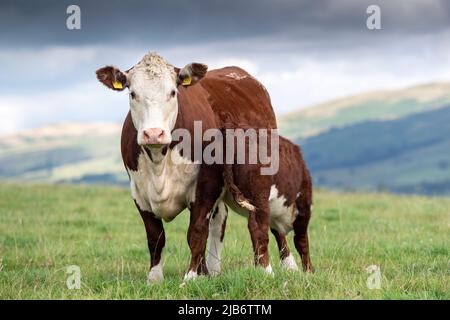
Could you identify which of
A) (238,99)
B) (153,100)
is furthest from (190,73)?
(238,99)

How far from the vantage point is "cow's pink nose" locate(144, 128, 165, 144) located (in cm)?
790

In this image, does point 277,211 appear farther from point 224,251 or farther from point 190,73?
point 224,251

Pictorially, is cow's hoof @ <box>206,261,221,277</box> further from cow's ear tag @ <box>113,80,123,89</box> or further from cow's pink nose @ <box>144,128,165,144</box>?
cow's ear tag @ <box>113,80,123,89</box>

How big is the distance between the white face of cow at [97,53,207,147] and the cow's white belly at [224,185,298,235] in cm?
153

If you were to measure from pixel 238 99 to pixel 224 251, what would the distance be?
2.89 meters

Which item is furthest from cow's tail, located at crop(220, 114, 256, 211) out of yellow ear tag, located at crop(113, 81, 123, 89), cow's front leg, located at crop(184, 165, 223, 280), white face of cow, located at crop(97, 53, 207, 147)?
yellow ear tag, located at crop(113, 81, 123, 89)

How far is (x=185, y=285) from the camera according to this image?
805cm

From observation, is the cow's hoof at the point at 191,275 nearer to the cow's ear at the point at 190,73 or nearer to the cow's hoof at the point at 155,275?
the cow's hoof at the point at 155,275

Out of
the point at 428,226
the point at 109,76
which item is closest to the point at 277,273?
the point at 109,76

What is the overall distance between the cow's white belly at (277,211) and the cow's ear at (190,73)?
5.00 feet

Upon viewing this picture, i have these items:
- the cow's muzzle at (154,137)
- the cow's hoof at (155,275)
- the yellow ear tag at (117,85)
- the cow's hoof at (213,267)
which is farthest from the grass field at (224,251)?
the yellow ear tag at (117,85)

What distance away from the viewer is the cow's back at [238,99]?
10078 mm

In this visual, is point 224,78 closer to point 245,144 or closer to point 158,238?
point 245,144

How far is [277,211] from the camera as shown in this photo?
32.2 ft
